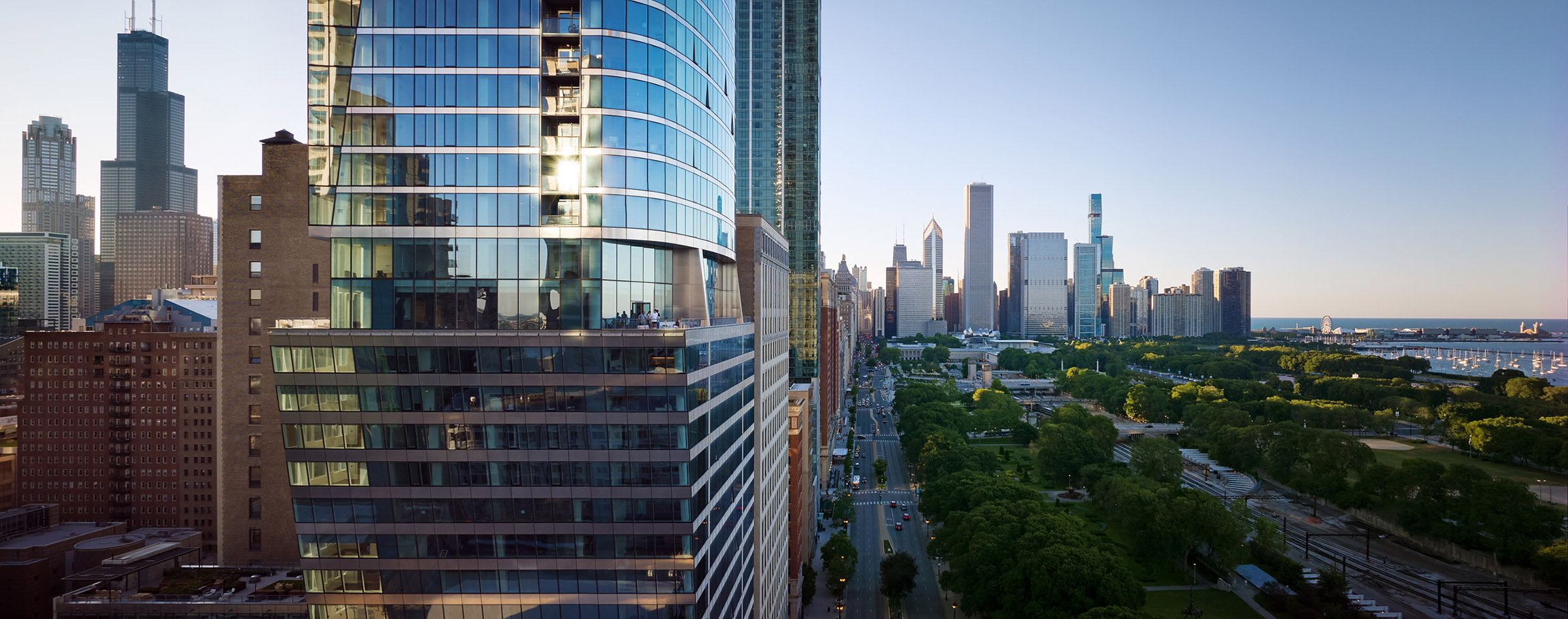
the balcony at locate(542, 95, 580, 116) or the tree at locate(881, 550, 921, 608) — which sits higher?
the balcony at locate(542, 95, 580, 116)

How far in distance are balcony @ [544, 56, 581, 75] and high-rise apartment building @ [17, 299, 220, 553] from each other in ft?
317

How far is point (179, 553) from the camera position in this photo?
6594cm

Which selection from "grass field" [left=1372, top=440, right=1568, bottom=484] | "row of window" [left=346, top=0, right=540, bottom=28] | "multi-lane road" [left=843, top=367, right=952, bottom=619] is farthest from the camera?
"grass field" [left=1372, top=440, right=1568, bottom=484]

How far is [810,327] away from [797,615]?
216ft

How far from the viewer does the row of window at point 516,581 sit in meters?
37.3

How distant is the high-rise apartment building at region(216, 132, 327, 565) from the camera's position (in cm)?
6162

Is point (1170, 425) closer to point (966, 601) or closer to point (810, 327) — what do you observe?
point (810, 327)

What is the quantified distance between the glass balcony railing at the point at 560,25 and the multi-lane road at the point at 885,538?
7387 cm

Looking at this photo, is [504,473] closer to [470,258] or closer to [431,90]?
[470,258]

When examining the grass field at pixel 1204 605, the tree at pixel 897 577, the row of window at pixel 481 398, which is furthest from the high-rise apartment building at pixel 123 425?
the grass field at pixel 1204 605

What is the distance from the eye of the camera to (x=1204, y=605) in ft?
267

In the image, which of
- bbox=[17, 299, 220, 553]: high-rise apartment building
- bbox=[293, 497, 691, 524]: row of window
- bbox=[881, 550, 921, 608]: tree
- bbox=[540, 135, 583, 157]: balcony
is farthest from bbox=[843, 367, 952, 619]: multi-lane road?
bbox=[17, 299, 220, 553]: high-rise apartment building

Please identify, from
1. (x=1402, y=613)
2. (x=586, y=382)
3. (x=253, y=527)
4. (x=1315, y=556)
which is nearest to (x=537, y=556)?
(x=586, y=382)

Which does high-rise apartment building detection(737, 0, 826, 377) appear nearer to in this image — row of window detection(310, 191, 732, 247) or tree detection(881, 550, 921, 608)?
tree detection(881, 550, 921, 608)
